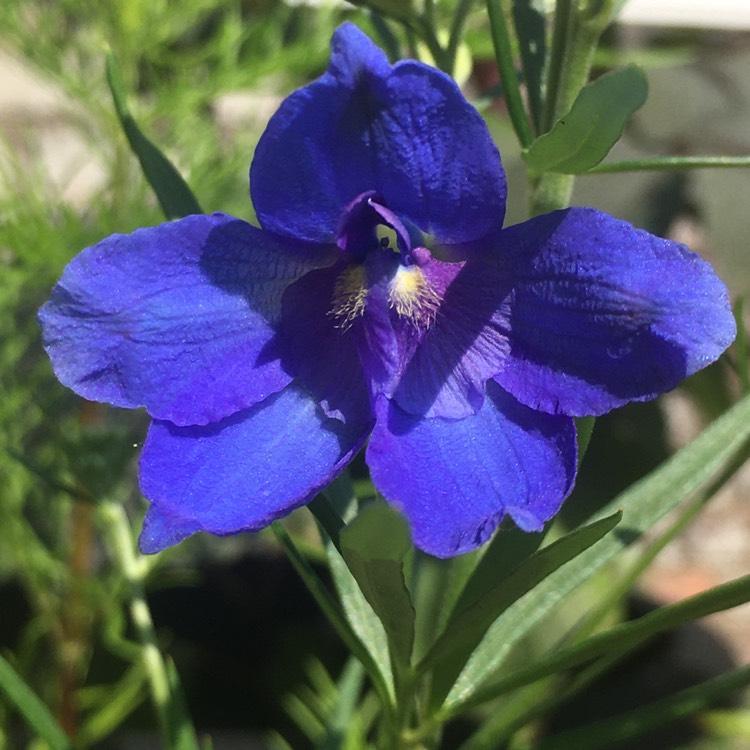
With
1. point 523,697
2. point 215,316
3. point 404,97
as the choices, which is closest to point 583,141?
point 404,97

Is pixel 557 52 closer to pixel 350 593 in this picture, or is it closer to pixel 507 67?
pixel 507 67

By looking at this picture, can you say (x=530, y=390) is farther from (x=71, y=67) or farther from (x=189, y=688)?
(x=189, y=688)

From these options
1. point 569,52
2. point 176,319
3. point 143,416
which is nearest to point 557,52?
point 569,52

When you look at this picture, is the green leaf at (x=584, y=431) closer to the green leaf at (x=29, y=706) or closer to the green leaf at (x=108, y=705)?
the green leaf at (x=29, y=706)

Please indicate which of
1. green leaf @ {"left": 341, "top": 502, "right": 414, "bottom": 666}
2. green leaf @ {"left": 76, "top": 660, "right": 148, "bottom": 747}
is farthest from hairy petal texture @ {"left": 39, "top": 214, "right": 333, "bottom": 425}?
green leaf @ {"left": 76, "top": 660, "right": 148, "bottom": 747}

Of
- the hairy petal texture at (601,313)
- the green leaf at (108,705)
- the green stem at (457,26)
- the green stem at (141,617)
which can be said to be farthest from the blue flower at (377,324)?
the green leaf at (108,705)

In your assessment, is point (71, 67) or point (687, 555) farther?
point (687, 555)

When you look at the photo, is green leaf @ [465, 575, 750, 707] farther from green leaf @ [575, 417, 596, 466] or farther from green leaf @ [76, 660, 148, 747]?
green leaf @ [76, 660, 148, 747]
